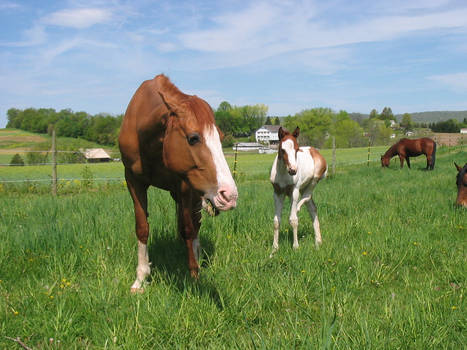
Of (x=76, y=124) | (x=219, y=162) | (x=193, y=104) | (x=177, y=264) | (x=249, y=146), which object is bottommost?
Answer: (x=177, y=264)

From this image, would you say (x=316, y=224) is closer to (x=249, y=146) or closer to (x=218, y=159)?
(x=218, y=159)

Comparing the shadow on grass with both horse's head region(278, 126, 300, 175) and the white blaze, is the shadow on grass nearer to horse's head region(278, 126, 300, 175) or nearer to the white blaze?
the white blaze

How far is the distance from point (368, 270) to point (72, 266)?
9.74 ft

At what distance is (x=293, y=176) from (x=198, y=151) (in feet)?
8.93

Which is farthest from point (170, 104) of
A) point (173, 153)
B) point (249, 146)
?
point (249, 146)

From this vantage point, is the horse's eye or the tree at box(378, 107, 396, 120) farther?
the tree at box(378, 107, 396, 120)

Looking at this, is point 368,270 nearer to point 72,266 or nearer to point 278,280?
point 278,280

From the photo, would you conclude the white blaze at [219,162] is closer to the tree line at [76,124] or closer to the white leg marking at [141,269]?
the white leg marking at [141,269]

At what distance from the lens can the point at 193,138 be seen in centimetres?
233

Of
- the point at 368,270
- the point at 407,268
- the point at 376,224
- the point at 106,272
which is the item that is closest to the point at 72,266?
the point at 106,272

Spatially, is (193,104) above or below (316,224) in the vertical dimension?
above

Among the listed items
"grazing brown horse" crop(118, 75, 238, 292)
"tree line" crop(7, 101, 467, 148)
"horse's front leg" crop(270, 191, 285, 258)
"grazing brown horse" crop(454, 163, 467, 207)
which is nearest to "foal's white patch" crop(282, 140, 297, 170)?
"horse's front leg" crop(270, 191, 285, 258)

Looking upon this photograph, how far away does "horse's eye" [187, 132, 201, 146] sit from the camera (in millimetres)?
2299

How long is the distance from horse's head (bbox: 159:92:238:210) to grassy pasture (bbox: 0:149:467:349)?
0.91 metres
